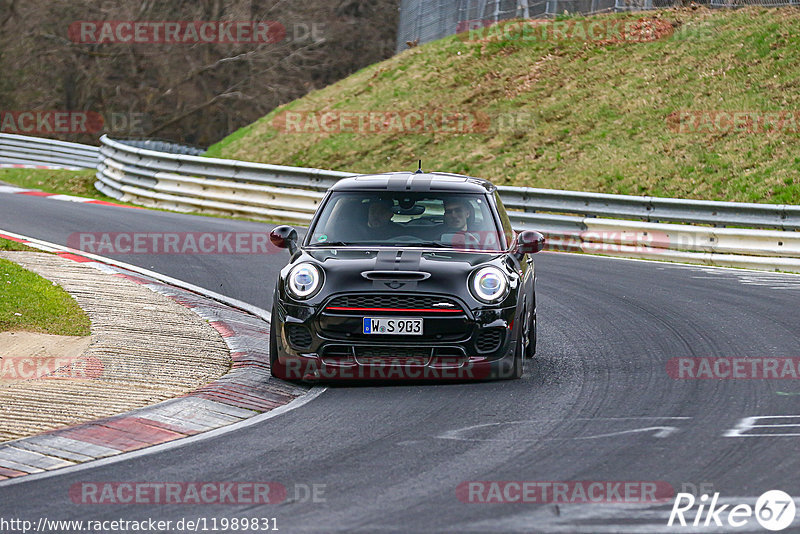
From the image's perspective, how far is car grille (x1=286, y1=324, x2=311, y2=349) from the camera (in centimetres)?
829

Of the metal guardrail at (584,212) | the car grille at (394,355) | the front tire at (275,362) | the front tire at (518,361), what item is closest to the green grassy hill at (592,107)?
the metal guardrail at (584,212)

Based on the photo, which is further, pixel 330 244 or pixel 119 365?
pixel 330 244

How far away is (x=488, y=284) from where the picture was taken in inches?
327

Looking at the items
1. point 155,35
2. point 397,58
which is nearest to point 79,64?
point 155,35

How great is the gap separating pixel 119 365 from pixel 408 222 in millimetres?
2523

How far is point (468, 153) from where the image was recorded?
25812mm

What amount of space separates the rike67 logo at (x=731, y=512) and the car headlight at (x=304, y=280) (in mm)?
3598

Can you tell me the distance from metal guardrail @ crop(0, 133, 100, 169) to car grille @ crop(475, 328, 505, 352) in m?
28.0

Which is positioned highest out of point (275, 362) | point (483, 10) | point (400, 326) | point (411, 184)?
point (483, 10)

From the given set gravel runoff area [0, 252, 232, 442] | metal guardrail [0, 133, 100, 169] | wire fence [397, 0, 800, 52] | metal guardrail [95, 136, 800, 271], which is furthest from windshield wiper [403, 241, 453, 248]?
metal guardrail [0, 133, 100, 169]

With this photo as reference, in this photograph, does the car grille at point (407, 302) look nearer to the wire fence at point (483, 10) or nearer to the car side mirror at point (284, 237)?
the car side mirror at point (284, 237)

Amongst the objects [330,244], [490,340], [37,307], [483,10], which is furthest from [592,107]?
[490,340]

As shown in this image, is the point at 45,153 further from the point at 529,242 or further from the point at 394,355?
the point at 394,355

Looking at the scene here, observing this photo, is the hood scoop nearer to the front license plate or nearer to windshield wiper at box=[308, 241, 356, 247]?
the front license plate
